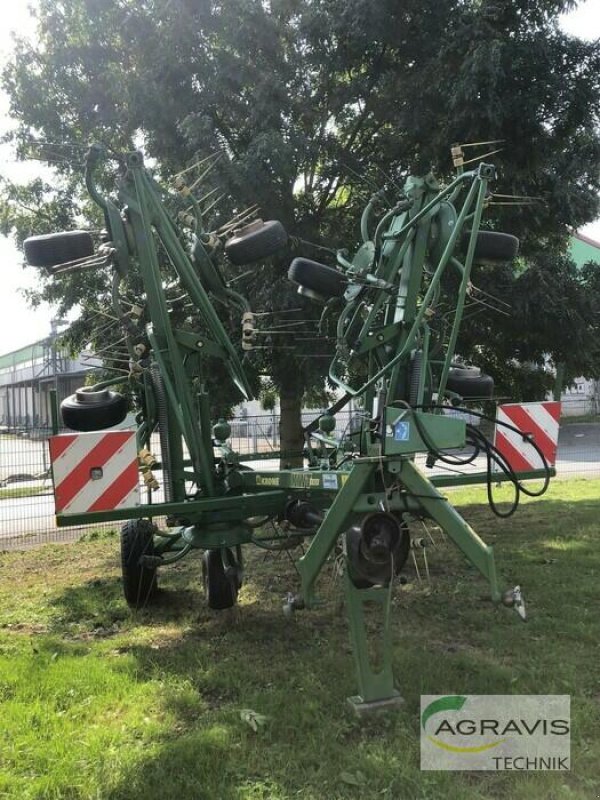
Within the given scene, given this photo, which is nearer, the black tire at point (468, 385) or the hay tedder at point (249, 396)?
the hay tedder at point (249, 396)

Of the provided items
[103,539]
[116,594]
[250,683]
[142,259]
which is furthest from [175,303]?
[103,539]

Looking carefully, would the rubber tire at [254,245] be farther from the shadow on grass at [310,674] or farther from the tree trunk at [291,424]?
the tree trunk at [291,424]

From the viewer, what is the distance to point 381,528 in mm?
3314

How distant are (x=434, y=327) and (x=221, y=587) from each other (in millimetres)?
2358

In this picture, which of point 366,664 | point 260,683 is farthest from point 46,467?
point 366,664

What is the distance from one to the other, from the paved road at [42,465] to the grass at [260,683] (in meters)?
1.13

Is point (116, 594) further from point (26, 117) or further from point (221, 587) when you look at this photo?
point (26, 117)

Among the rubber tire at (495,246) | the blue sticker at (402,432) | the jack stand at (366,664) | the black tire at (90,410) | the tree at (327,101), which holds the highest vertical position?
the tree at (327,101)

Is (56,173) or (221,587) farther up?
(56,173)

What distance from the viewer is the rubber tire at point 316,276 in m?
4.92

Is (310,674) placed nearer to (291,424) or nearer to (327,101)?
A: (291,424)

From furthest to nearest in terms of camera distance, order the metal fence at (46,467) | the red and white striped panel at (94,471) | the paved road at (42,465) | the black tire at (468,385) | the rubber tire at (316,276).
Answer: the paved road at (42,465) → the metal fence at (46,467) → the rubber tire at (316,276) → the black tire at (468,385) → the red and white striped panel at (94,471)

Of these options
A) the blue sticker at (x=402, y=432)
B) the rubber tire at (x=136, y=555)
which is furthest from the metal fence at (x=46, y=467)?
the blue sticker at (x=402, y=432)

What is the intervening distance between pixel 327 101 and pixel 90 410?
16.8 ft
